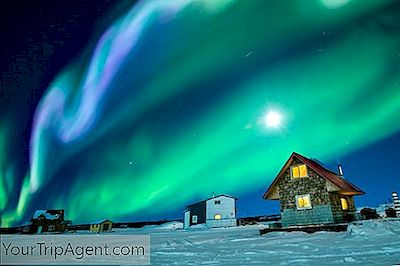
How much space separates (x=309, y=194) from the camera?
21859 mm

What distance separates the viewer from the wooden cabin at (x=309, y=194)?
2091 centimetres

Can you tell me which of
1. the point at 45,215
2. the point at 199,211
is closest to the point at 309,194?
the point at 199,211

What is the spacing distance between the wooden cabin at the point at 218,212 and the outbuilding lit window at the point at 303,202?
104ft

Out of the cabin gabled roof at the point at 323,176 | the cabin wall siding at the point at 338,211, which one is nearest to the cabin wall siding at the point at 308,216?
the cabin wall siding at the point at 338,211

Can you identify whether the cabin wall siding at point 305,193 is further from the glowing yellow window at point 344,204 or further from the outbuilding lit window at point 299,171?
the glowing yellow window at point 344,204

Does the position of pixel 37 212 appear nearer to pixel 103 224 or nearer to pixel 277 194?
pixel 103 224

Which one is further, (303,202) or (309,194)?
(303,202)

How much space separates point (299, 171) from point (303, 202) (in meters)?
2.46

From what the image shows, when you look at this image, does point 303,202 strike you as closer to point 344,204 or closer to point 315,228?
point 315,228

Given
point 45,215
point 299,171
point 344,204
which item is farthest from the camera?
point 45,215

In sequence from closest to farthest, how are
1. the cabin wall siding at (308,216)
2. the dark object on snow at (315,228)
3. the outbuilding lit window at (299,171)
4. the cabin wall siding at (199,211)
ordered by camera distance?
1. the dark object on snow at (315,228)
2. the cabin wall siding at (308,216)
3. the outbuilding lit window at (299,171)
4. the cabin wall siding at (199,211)

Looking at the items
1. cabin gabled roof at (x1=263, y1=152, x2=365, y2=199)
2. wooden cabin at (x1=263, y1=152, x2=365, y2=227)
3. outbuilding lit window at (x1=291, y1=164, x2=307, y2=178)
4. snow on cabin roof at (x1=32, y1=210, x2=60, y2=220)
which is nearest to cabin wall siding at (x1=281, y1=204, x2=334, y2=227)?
wooden cabin at (x1=263, y1=152, x2=365, y2=227)

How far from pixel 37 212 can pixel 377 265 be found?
220 ft

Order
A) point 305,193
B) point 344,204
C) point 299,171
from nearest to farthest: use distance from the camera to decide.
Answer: point 305,193 → point 299,171 → point 344,204
